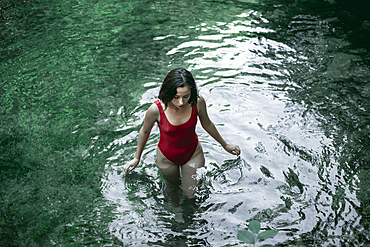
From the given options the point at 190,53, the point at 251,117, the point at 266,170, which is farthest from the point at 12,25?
the point at 266,170

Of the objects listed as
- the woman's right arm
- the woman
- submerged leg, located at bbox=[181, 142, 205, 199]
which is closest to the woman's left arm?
the woman

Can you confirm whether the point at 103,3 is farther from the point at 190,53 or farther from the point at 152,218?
the point at 152,218

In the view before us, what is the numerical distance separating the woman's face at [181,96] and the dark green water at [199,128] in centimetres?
118

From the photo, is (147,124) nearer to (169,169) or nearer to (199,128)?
(169,169)

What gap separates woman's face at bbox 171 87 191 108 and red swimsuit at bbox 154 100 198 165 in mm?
241

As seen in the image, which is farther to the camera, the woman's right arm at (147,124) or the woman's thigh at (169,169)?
the woman's thigh at (169,169)

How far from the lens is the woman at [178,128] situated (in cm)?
302

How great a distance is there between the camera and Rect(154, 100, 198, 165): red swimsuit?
129 inches

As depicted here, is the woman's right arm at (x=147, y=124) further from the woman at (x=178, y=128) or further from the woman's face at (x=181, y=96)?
the woman's face at (x=181, y=96)

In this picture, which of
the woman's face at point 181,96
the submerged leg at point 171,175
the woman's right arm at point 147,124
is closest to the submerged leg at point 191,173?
the submerged leg at point 171,175

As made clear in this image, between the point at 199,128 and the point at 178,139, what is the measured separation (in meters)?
1.53

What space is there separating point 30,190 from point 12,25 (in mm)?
5891

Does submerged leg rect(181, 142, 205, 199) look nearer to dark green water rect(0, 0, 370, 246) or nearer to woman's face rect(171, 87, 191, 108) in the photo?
dark green water rect(0, 0, 370, 246)

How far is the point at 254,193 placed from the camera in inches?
147
